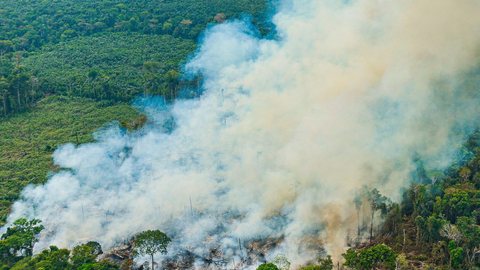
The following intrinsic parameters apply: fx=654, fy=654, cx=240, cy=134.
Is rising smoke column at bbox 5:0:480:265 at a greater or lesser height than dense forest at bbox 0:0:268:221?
lesser

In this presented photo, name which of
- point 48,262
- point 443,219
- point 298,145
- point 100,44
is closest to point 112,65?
point 100,44

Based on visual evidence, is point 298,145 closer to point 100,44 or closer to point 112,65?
point 112,65

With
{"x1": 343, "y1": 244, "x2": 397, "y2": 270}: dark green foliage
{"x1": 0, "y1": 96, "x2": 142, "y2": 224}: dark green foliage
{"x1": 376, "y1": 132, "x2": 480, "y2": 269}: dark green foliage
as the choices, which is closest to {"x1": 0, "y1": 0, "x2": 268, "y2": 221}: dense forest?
{"x1": 0, "y1": 96, "x2": 142, "y2": 224}: dark green foliage

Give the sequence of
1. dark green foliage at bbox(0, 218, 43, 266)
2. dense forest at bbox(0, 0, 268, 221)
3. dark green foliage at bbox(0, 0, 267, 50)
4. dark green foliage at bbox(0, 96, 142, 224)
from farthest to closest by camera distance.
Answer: dark green foliage at bbox(0, 0, 267, 50), dense forest at bbox(0, 0, 268, 221), dark green foliage at bbox(0, 96, 142, 224), dark green foliage at bbox(0, 218, 43, 266)

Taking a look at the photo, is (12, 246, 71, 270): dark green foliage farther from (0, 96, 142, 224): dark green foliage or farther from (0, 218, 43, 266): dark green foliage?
(0, 96, 142, 224): dark green foliage

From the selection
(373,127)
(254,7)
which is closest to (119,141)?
(373,127)

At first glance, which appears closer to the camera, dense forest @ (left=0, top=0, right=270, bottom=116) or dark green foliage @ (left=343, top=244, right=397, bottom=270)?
dark green foliage @ (left=343, top=244, right=397, bottom=270)
